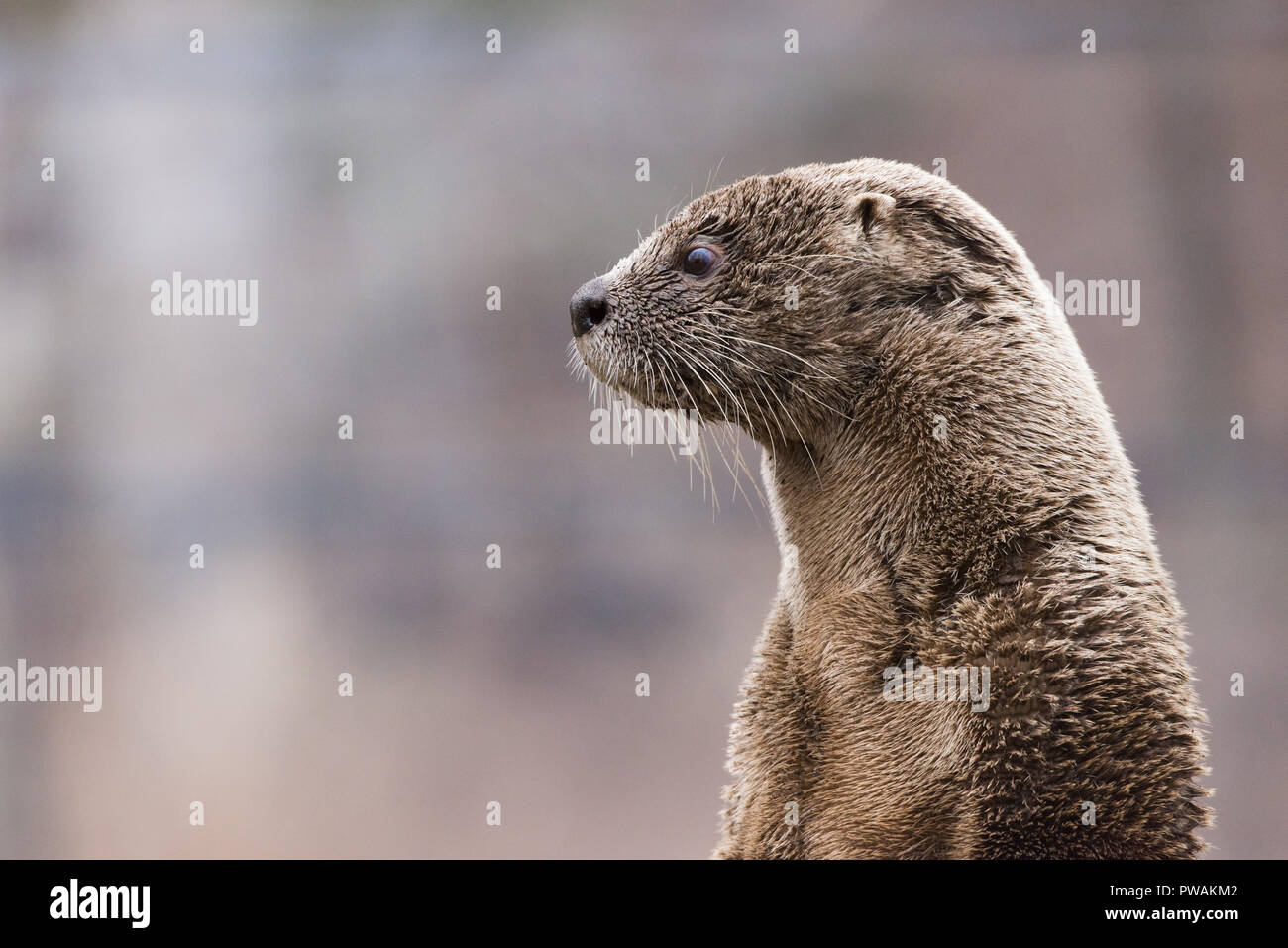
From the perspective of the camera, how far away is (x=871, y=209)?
4.56 feet

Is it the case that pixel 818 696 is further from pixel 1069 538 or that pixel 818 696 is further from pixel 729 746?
pixel 1069 538

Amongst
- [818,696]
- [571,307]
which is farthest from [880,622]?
[571,307]

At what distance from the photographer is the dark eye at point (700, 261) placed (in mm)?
1438

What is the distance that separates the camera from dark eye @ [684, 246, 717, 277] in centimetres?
144

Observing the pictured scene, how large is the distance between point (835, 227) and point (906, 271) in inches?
4.0

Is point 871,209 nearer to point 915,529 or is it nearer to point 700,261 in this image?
point 700,261

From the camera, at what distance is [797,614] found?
1.44 m

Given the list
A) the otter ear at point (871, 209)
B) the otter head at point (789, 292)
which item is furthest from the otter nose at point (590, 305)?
the otter ear at point (871, 209)

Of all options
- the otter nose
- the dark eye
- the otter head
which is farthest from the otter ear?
the otter nose

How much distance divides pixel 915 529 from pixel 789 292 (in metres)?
0.32

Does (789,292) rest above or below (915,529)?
above

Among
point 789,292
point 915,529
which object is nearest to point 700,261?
point 789,292

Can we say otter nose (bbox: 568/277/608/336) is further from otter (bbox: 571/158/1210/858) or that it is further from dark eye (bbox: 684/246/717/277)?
dark eye (bbox: 684/246/717/277)

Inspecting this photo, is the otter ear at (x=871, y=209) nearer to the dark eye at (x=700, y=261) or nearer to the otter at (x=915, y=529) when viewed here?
the otter at (x=915, y=529)
